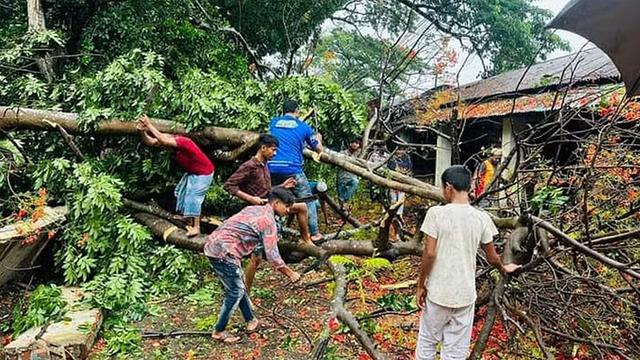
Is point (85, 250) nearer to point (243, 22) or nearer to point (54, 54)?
point (54, 54)

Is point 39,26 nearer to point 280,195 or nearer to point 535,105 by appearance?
point 280,195

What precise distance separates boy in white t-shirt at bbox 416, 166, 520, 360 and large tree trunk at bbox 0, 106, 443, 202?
269 centimetres

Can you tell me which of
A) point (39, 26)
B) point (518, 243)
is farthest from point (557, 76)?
point (39, 26)

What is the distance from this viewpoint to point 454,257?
2975mm

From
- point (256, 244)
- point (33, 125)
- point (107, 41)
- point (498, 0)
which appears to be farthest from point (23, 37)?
point (498, 0)

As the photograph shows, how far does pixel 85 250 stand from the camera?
18.6 ft

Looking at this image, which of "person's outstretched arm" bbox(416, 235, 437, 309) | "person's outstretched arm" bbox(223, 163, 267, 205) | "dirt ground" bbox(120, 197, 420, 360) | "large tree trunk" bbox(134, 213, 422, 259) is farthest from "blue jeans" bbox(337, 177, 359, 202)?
"person's outstretched arm" bbox(416, 235, 437, 309)

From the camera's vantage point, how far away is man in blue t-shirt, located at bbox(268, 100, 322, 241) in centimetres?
557

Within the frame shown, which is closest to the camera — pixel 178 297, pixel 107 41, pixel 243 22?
pixel 178 297

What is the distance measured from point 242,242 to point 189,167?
1674mm

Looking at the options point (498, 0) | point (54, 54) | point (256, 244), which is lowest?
point (256, 244)

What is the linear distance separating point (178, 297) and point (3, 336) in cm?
163

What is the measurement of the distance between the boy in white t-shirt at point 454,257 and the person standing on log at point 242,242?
4.50ft

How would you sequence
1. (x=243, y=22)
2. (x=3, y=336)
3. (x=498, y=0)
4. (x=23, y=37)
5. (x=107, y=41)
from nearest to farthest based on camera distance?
(x=3, y=336) < (x=23, y=37) < (x=107, y=41) < (x=243, y=22) < (x=498, y=0)
